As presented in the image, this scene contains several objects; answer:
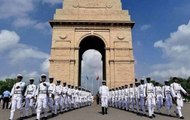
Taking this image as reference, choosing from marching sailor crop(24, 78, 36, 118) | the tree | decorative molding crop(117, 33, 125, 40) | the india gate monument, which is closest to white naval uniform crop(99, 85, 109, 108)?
marching sailor crop(24, 78, 36, 118)

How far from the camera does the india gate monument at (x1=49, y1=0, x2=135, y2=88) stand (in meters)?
33.4

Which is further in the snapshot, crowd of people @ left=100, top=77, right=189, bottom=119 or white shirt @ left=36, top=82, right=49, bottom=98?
crowd of people @ left=100, top=77, right=189, bottom=119

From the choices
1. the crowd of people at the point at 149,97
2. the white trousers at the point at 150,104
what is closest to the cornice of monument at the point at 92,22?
the crowd of people at the point at 149,97

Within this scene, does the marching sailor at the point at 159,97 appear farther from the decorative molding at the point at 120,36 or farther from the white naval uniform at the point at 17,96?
the decorative molding at the point at 120,36

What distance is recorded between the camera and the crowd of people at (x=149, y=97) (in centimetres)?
1423

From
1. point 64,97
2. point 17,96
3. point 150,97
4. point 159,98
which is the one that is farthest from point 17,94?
point 159,98

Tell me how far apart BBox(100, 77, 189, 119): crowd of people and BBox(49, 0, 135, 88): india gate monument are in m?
10.00

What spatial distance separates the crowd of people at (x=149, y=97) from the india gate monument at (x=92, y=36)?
10.00m

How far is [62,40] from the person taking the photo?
3462 cm

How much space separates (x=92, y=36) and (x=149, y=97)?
21.8 metres

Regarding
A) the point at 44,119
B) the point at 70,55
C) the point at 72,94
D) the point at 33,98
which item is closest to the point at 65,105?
the point at 72,94

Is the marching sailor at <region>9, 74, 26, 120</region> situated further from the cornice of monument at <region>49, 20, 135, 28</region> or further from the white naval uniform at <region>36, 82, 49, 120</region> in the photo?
the cornice of monument at <region>49, 20, 135, 28</region>

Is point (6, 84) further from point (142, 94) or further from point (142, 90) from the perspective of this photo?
point (142, 90)

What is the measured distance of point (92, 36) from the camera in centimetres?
3534
